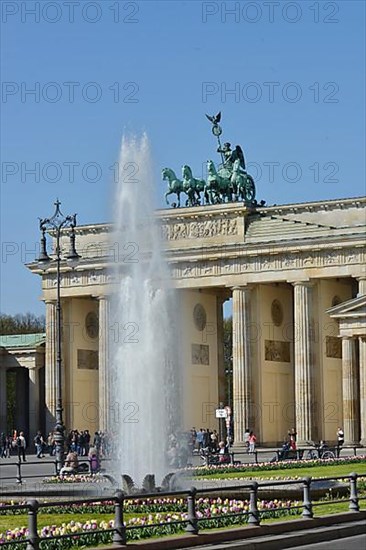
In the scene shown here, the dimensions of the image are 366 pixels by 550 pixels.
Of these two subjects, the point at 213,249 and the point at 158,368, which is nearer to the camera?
the point at 158,368

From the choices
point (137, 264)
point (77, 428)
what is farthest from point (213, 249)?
point (137, 264)

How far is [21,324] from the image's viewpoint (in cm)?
16688

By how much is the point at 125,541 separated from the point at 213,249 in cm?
7528

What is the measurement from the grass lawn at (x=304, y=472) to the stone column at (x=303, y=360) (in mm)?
37906

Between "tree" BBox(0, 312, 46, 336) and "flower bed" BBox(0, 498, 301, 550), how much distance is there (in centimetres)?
12366

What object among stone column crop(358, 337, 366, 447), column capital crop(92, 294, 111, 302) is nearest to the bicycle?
stone column crop(358, 337, 366, 447)

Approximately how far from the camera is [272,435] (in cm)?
10125

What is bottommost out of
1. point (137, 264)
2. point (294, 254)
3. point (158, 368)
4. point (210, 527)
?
point (210, 527)

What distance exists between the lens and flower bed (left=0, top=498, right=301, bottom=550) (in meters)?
26.1

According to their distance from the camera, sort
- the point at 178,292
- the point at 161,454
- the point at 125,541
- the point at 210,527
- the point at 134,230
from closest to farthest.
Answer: the point at 125,541 → the point at 210,527 → the point at 161,454 → the point at 134,230 → the point at 178,292

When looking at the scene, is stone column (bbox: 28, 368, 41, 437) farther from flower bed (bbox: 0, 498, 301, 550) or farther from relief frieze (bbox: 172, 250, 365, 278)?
flower bed (bbox: 0, 498, 301, 550)

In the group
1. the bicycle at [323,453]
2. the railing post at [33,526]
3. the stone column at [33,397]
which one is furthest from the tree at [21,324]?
the railing post at [33,526]

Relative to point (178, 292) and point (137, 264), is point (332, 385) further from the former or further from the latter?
point (137, 264)

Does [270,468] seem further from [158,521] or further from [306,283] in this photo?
[306,283]
